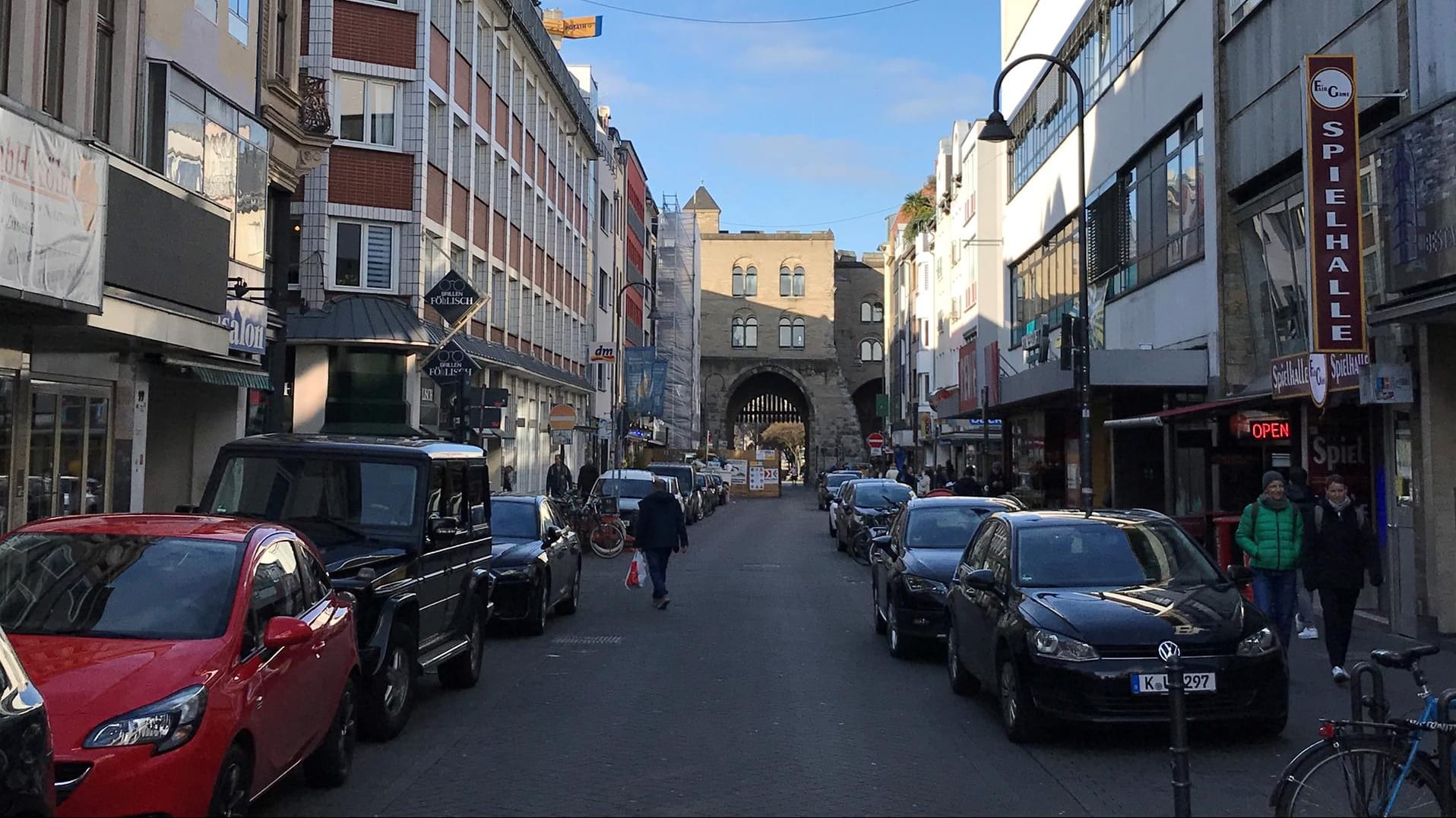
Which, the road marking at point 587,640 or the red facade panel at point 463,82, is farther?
the red facade panel at point 463,82

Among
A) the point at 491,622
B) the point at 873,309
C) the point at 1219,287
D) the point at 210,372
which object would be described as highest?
the point at 873,309

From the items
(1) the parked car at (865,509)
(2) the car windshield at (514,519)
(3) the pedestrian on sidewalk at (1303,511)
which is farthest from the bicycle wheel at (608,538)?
(3) the pedestrian on sidewalk at (1303,511)

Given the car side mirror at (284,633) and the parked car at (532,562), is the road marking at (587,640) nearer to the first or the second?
the parked car at (532,562)

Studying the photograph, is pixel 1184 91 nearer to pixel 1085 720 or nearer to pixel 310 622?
pixel 1085 720

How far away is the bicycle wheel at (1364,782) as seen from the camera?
5.67 m

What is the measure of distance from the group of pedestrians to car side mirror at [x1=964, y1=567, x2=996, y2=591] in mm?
3048

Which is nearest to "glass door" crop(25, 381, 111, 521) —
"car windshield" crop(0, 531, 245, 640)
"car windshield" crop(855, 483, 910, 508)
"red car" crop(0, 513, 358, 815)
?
"red car" crop(0, 513, 358, 815)

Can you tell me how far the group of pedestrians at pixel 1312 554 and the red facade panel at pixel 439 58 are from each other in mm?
23445

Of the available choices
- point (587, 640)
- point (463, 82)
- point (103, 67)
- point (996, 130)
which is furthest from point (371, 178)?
point (587, 640)

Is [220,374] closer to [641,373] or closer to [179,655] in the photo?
[179,655]

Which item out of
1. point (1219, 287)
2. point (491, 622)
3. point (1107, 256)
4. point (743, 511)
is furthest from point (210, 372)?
point (743, 511)

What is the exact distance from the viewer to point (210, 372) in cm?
1795

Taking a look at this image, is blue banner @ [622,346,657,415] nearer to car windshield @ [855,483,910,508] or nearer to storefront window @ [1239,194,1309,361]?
car windshield @ [855,483,910,508]

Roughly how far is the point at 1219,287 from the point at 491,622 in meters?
12.4
